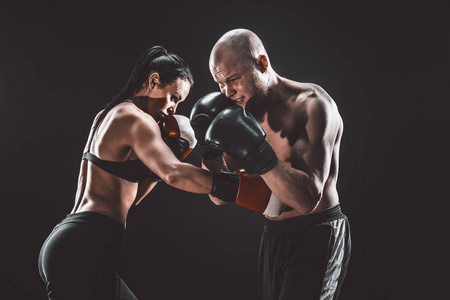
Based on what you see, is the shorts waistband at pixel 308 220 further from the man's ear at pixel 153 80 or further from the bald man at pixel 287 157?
the man's ear at pixel 153 80

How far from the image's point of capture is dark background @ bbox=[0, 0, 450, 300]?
117 inches

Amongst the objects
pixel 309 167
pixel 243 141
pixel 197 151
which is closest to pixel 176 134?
pixel 243 141

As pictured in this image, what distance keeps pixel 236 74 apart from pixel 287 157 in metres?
0.43

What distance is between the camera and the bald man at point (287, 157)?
1395mm

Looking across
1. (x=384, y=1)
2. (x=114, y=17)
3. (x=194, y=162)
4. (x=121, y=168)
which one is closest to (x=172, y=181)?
(x=121, y=168)

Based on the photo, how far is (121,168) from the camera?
1.71m

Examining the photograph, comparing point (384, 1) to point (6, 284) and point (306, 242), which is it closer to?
point (306, 242)

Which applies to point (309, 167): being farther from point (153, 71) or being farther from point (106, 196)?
point (153, 71)

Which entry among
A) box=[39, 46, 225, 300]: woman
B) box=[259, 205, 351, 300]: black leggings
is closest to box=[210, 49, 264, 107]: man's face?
box=[39, 46, 225, 300]: woman

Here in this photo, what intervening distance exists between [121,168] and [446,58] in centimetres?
263

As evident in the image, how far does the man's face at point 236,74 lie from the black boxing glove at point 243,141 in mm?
264

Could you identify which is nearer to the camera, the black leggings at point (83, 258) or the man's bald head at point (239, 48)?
the black leggings at point (83, 258)

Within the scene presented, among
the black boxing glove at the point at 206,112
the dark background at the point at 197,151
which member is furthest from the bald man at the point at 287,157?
the dark background at the point at 197,151

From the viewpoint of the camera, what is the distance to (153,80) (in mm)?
1969
